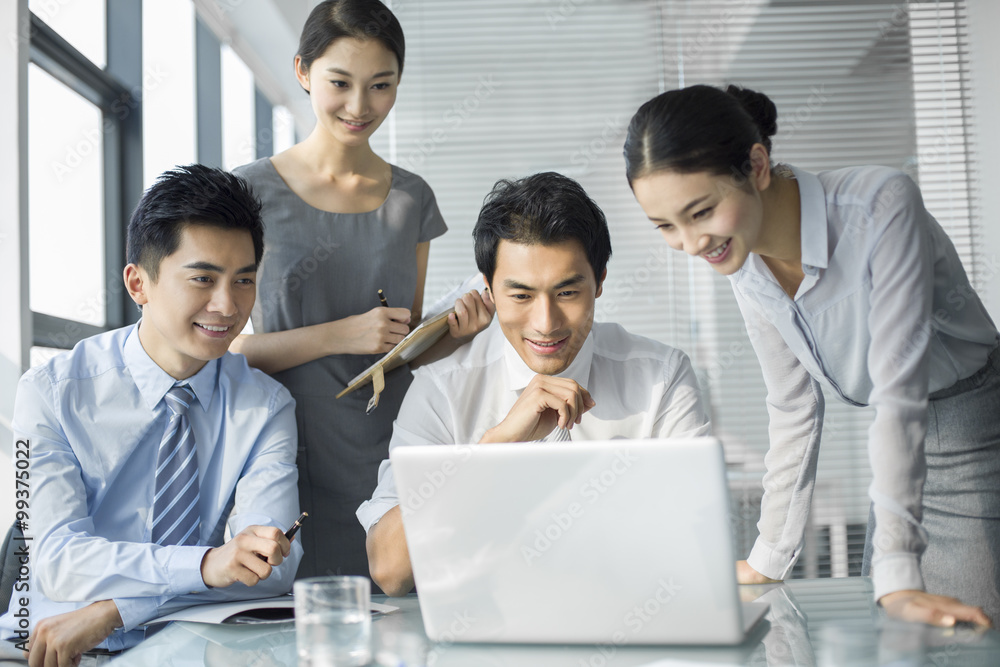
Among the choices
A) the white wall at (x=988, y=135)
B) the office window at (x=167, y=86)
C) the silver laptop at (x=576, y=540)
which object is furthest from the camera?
the white wall at (x=988, y=135)

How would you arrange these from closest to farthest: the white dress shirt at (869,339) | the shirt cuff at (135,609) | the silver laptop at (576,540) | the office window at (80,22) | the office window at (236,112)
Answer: the silver laptop at (576,540) → the white dress shirt at (869,339) → the shirt cuff at (135,609) → the office window at (80,22) → the office window at (236,112)

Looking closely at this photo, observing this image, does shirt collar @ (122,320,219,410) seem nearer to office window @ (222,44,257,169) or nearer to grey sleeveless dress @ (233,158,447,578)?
grey sleeveless dress @ (233,158,447,578)

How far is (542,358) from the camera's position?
Result: 1602mm

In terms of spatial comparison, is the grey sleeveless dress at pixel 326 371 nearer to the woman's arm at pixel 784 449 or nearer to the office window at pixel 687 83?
the woman's arm at pixel 784 449

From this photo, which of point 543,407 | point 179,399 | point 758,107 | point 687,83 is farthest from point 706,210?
point 687,83

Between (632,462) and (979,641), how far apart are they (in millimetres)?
439

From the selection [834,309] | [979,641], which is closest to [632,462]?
[979,641]

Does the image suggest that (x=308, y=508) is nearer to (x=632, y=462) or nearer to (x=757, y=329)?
(x=757, y=329)

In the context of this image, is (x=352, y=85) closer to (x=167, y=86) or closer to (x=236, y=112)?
(x=167, y=86)

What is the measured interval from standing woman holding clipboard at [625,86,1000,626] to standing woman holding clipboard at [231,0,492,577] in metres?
0.60

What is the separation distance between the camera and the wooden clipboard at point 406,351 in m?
1.62

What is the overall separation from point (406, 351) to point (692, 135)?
0.72 metres

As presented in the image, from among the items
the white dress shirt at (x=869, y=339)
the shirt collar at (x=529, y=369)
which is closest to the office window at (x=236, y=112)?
the shirt collar at (x=529, y=369)

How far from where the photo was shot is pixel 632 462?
2.75 ft
